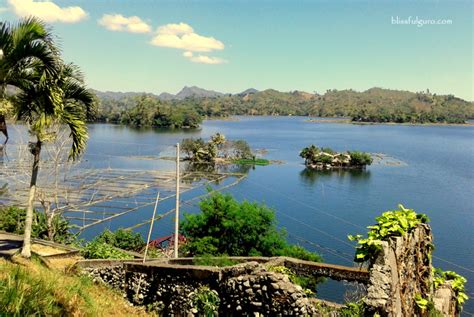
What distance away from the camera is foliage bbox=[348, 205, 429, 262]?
281 inches

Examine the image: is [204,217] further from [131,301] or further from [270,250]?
[131,301]

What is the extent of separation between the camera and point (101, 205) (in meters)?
46.1

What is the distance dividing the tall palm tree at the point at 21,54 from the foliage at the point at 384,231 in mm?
7736

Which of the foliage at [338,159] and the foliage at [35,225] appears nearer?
the foliage at [35,225]

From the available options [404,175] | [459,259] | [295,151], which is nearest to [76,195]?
[459,259]

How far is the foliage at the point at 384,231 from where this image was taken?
7129 millimetres

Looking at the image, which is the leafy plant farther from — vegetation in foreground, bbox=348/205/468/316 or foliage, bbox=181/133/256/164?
foliage, bbox=181/133/256/164

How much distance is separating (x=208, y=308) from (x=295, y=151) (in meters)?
96.1

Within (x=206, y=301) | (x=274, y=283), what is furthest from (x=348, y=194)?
(x=274, y=283)

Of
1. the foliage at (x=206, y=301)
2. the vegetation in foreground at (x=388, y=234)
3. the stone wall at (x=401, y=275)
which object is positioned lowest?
the foliage at (x=206, y=301)

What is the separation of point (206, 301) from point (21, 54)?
691 centimetres

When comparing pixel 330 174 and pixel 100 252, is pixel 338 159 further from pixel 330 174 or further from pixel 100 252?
pixel 100 252

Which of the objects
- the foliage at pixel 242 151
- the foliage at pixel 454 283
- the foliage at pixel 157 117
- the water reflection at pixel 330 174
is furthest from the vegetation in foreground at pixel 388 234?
the foliage at pixel 157 117

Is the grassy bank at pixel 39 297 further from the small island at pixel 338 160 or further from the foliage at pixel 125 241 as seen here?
the small island at pixel 338 160
